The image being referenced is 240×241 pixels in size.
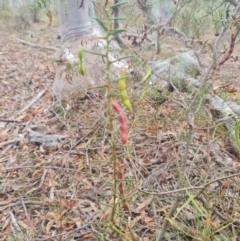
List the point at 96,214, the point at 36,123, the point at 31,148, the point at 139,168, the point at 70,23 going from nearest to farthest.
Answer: the point at 96,214, the point at 139,168, the point at 31,148, the point at 36,123, the point at 70,23

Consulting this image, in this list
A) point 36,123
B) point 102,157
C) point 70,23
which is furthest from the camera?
point 70,23

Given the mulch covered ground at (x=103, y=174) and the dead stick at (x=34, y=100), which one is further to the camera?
the dead stick at (x=34, y=100)

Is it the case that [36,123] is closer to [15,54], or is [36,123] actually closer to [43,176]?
[43,176]

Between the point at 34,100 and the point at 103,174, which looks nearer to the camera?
the point at 103,174

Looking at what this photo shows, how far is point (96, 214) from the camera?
1643mm

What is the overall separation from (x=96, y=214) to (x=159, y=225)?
0.34 metres

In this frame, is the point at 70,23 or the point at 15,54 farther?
the point at 15,54

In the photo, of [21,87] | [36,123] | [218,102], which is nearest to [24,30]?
[21,87]

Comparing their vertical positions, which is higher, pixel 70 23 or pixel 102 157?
pixel 70 23

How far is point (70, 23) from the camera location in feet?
12.3

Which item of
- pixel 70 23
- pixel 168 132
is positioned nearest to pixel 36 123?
pixel 168 132

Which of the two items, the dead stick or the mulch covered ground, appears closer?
the mulch covered ground

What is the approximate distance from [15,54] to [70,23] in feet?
7.75

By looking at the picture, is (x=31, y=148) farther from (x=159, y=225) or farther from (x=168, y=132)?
(x=159, y=225)
